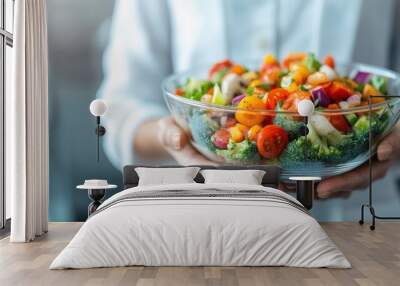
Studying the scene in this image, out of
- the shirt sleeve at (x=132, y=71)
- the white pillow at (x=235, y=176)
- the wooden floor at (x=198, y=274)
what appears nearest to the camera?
the wooden floor at (x=198, y=274)

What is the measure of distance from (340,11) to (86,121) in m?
3.21

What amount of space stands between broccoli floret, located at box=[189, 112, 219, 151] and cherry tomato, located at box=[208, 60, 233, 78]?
67 centimetres

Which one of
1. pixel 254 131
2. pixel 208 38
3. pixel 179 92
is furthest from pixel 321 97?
pixel 179 92

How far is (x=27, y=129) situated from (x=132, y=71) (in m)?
1.90

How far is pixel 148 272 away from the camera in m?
4.39

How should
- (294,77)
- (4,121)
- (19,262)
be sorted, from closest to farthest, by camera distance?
(19,262), (4,121), (294,77)

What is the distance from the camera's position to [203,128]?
7.00 metres

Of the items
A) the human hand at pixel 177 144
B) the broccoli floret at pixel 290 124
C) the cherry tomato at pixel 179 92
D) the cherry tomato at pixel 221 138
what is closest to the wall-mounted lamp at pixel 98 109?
the human hand at pixel 177 144

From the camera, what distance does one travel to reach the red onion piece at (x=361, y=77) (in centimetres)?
731

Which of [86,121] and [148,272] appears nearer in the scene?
[148,272]

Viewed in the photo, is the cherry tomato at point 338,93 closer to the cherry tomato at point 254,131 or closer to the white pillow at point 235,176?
the cherry tomato at point 254,131

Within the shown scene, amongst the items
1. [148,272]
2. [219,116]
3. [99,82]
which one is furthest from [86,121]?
[148,272]

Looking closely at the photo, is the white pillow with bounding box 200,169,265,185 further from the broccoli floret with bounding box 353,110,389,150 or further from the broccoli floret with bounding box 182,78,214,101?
the broccoli floret with bounding box 353,110,389,150

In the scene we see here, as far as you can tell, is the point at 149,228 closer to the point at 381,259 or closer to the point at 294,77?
the point at 381,259
